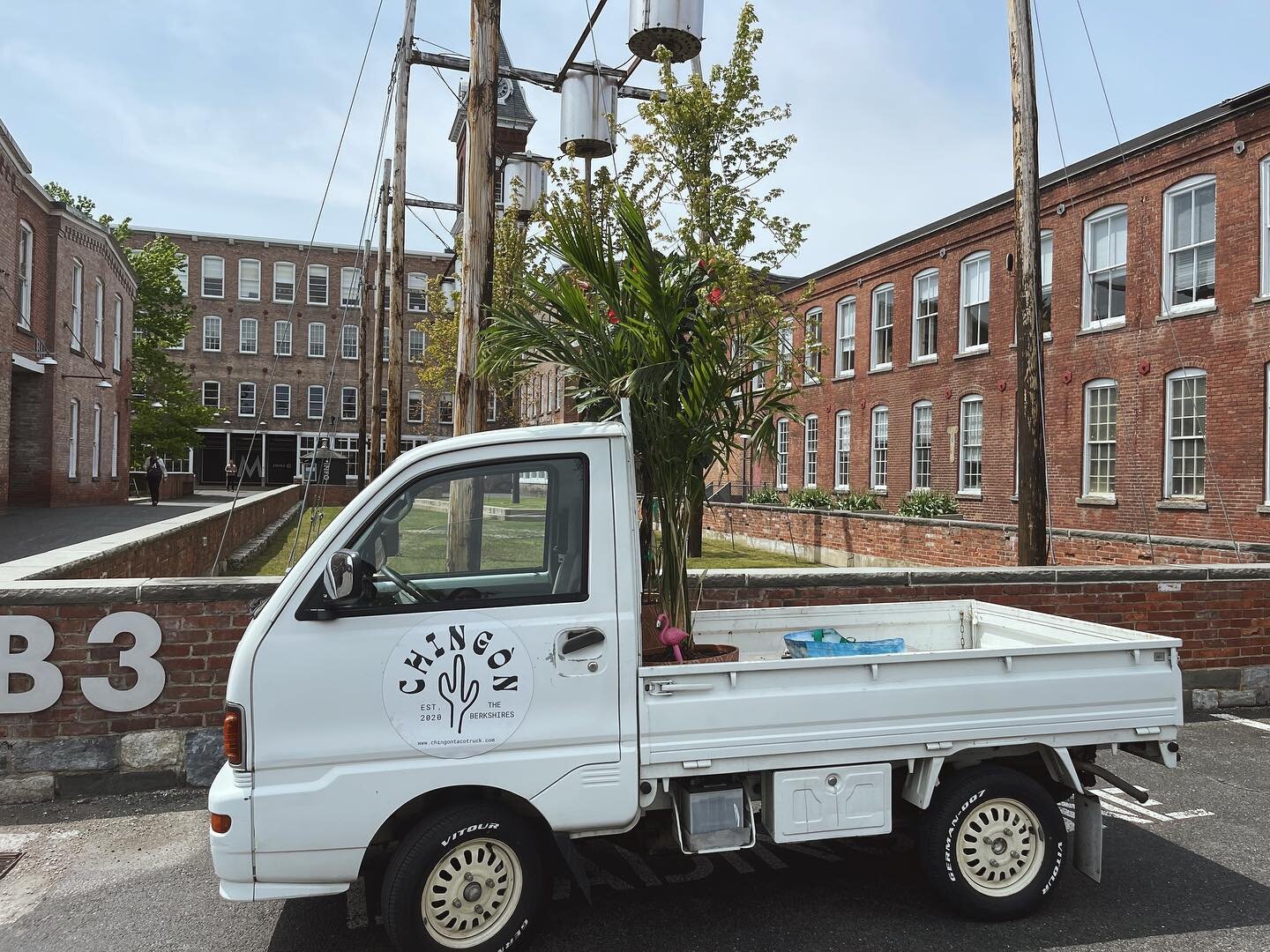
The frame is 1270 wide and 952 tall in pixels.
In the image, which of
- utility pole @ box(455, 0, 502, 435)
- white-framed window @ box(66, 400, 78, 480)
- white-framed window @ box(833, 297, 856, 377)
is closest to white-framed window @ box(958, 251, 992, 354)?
white-framed window @ box(833, 297, 856, 377)

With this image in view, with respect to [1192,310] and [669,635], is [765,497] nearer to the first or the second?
[1192,310]

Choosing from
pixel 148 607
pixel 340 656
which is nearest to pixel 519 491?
pixel 340 656

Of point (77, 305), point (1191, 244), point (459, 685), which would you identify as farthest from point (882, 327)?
point (459, 685)

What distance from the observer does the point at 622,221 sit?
17.6 ft

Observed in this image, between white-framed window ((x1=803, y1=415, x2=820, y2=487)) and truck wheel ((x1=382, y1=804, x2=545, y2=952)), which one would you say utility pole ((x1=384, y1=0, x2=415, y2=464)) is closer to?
truck wheel ((x1=382, y1=804, x2=545, y2=952))

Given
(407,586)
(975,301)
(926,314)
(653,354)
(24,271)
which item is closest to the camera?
(407,586)

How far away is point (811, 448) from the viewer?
33.2 meters

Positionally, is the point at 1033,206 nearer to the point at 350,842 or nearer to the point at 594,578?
the point at 594,578

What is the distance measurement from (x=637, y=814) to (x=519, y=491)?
1453 millimetres

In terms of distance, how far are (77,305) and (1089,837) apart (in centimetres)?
3148

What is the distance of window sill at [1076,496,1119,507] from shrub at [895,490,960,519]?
11.3ft

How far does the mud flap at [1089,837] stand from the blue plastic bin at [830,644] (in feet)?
3.71

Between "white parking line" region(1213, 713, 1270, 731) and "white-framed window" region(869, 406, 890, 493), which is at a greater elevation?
"white-framed window" region(869, 406, 890, 493)

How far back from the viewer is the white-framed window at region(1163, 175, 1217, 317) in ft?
58.2
